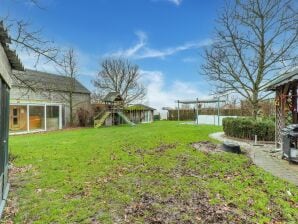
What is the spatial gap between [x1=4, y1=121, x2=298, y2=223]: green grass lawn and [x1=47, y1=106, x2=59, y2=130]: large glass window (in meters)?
14.5

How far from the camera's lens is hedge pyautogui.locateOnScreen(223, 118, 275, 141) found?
564 inches

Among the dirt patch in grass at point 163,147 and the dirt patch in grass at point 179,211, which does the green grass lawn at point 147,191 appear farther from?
the dirt patch in grass at point 163,147

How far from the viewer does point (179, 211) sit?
4969 millimetres

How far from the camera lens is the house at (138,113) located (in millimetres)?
32800

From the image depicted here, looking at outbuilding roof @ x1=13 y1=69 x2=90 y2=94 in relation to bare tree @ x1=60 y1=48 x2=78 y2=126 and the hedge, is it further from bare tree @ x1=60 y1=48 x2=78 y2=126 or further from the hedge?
the hedge

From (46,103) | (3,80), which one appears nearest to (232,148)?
(3,80)

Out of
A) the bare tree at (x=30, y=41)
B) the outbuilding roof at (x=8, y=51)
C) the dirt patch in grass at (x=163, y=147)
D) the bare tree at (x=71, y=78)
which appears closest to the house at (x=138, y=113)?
the bare tree at (x=71, y=78)

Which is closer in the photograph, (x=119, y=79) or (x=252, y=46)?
(x=252, y=46)

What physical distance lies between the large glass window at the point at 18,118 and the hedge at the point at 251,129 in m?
15.6

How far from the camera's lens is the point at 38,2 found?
230 inches

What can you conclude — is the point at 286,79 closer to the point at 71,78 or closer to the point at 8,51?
the point at 8,51

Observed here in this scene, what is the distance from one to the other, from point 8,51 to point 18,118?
1772 centimetres

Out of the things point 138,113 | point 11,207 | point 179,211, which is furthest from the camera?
point 138,113

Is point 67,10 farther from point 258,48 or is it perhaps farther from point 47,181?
point 258,48
